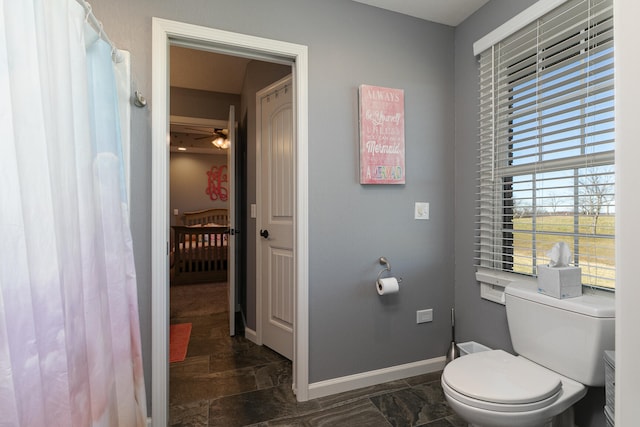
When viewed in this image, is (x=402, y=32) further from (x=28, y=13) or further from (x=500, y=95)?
(x=28, y=13)

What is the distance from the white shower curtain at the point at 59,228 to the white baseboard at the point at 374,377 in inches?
42.5

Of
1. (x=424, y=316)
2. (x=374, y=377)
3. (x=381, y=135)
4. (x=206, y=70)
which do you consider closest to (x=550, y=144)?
(x=381, y=135)

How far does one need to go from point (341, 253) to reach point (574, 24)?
1728 mm

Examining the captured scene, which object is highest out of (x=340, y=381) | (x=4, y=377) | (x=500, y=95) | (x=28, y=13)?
(x=500, y=95)

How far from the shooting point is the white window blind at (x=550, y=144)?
4.50 ft

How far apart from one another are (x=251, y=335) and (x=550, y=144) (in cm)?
267

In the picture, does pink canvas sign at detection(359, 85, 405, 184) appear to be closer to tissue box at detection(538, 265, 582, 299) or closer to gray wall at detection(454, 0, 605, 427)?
gray wall at detection(454, 0, 605, 427)

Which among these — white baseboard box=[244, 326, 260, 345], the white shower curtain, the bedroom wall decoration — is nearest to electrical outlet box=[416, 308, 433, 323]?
white baseboard box=[244, 326, 260, 345]

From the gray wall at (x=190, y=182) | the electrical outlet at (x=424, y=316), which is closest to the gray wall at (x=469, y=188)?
the electrical outlet at (x=424, y=316)

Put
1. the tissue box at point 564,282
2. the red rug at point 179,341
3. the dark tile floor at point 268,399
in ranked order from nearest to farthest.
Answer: the tissue box at point 564,282, the dark tile floor at point 268,399, the red rug at point 179,341

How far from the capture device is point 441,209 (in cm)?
219

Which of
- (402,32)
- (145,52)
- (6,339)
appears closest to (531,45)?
(402,32)

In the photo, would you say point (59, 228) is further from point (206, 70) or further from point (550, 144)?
point (206, 70)

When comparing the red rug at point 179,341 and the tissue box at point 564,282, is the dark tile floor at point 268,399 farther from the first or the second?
the tissue box at point 564,282
